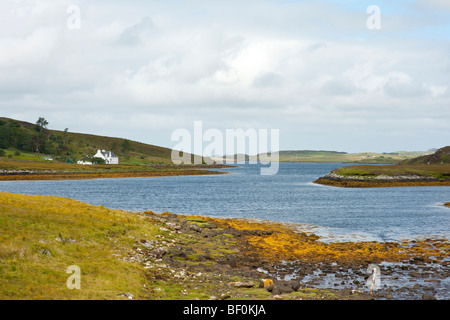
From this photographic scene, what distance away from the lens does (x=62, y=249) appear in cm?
2411

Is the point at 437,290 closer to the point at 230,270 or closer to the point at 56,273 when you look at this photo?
the point at 230,270

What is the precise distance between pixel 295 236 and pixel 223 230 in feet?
23.7

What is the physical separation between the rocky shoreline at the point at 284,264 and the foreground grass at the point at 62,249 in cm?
172

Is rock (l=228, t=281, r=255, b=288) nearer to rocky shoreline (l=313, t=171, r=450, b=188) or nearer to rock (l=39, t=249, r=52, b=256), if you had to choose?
rock (l=39, t=249, r=52, b=256)

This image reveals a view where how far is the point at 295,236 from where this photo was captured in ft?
132

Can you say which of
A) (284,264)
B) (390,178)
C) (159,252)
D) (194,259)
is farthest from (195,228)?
(390,178)

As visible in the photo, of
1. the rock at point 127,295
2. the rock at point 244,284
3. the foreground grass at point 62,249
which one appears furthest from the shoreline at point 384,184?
the rock at point 127,295

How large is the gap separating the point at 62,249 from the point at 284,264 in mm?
15289

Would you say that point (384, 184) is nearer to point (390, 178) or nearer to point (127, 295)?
point (390, 178)

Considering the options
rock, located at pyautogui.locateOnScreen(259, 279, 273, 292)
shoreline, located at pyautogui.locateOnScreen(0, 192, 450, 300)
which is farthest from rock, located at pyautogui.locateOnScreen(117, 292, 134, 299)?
rock, located at pyautogui.locateOnScreen(259, 279, 273, 292)

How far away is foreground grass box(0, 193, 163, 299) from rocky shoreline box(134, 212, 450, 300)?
5.65 ft

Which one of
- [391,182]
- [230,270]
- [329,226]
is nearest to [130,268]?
[230,270]

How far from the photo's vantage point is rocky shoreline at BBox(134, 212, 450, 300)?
22.2 m

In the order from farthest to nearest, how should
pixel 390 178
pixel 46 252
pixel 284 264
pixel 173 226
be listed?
pixel 390 178, pixel 173 226, pixel 284 264, pixel 46 252
